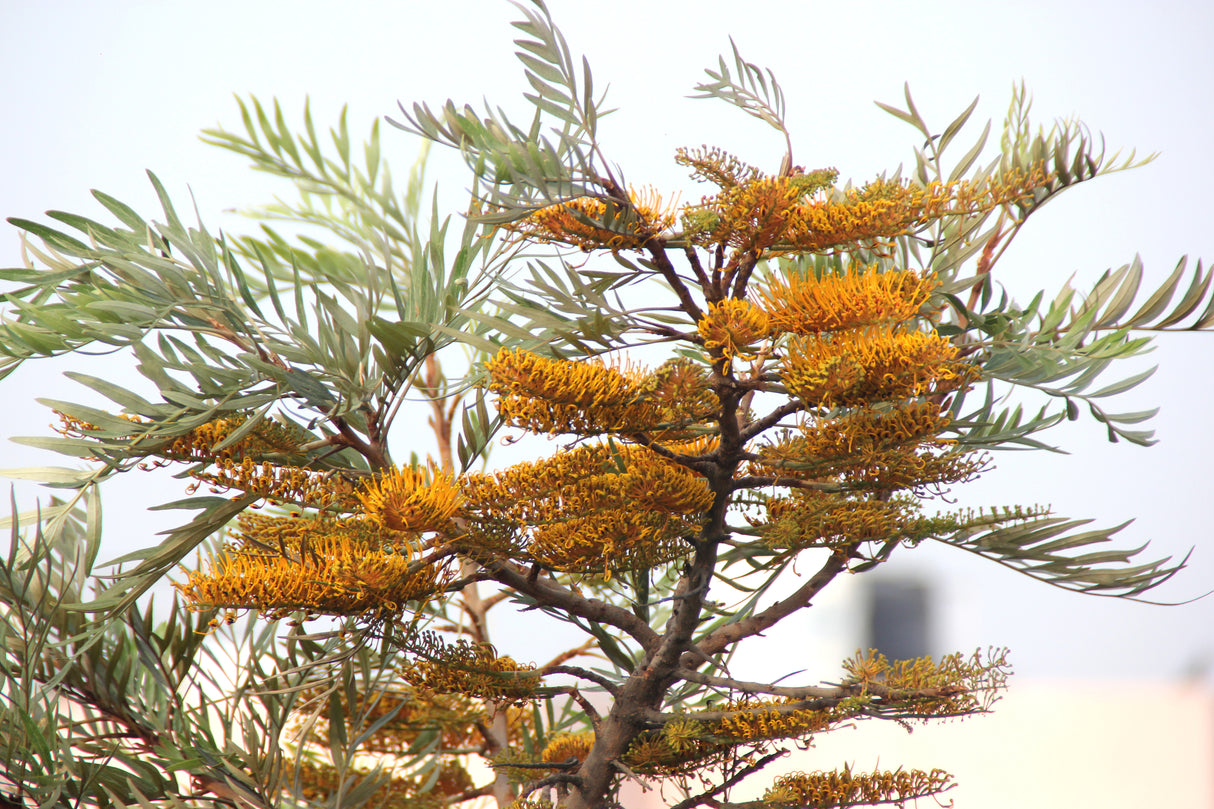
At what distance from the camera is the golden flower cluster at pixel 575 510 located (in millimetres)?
Answer: 583

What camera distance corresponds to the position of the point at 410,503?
51cm

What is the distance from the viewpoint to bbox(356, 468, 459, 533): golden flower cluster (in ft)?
1.67

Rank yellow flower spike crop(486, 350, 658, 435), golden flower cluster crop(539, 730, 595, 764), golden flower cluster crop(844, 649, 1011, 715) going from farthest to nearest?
1. golden flower cluster crop(539, 730, 595, 764)
2. golden flower cluster crop(844, 649, 1011, 715)
3. yellow flower spike crop(486, 350, 658, 435)

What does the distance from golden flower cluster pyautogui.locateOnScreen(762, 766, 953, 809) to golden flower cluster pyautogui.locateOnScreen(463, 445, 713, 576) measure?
7.8 inches

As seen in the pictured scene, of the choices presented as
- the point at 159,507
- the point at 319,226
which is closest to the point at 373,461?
the point at 159,507

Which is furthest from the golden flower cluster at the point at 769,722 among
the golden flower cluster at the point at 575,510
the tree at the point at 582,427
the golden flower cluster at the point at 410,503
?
the golden flower cluster at the point at 410,503

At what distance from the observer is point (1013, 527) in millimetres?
688

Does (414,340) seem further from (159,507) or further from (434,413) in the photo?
(434,413)

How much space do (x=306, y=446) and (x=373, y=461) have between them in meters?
0.04

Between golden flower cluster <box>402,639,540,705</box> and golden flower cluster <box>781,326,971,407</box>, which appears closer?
golden flower cluster <box>781,326,971,407</box>

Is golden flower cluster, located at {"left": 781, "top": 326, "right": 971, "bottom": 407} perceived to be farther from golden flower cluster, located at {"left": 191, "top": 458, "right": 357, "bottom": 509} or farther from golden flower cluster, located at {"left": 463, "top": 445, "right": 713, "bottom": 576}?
golden flower cluster, located at {"left": 191, "top": 458, "right": 357, "bottom": 509}

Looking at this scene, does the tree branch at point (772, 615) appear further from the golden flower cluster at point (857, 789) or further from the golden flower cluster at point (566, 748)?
the golden flower cluster at point (566, 748)

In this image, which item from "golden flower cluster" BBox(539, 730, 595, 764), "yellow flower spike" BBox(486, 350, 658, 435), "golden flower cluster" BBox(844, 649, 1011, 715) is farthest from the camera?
"golden flower cluster" BBox(539, 730, 595, 764)

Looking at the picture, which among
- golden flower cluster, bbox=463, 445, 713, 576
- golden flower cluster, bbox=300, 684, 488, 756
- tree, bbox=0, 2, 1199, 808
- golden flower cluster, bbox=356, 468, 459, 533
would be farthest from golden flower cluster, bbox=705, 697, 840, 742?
golden flower cluster, bbox=300, 684, 488, 756
